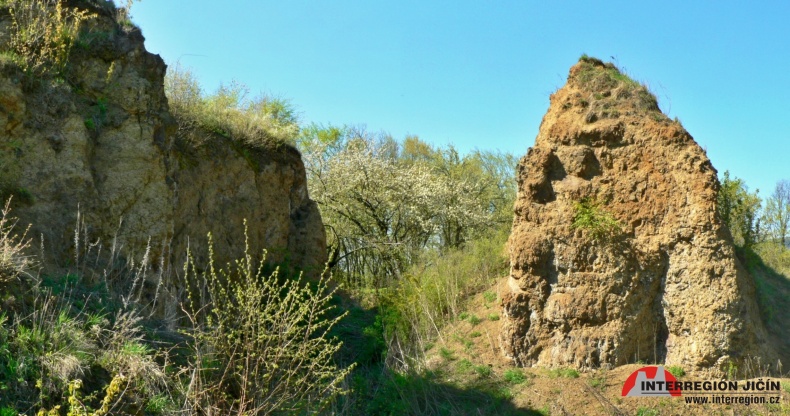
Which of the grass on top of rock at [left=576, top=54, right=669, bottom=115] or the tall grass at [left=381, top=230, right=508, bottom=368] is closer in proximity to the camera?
the grass on top of rock at [left=576, top=54, right=669, bottom=115]

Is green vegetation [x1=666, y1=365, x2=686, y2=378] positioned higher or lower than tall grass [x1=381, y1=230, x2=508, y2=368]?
lower

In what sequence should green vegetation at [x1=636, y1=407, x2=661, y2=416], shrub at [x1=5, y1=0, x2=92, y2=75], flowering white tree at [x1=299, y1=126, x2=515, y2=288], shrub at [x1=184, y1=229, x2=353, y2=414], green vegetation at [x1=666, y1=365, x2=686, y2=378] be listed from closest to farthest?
shrub at [x1=184, y1=229, x2=353, y2=414], green vegetation at [x1=636, y1=407, x2=661, y2=416], shrub at [x1=5, y1=0, x2=92, y2=75], green vegetation at [x1=666, y1=365, x2=686, y2=378], flowering white tree at [x1=299, y1=126, x2=515, y2=288]

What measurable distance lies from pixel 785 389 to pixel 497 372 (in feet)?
12.6

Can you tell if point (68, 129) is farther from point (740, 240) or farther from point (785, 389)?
point (740, 240)

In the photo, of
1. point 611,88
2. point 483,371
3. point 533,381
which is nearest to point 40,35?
point 483,371

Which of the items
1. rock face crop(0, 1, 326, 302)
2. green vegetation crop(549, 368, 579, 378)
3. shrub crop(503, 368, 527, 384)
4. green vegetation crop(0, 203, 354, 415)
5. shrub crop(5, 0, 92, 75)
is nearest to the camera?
green vegetation crop(0, 203, 354, 415)

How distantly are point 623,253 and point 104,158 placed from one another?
748 centimetres

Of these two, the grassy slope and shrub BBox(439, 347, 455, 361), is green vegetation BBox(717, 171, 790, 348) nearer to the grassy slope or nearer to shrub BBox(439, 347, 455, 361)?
the grassy slope

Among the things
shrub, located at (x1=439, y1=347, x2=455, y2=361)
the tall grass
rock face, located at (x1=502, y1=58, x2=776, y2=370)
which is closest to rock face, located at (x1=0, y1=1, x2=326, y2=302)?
the tall grass

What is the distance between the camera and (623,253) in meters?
11.3

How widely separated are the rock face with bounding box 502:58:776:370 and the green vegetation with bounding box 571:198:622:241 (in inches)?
0.6

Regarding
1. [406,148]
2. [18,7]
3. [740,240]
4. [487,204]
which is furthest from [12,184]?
[406,148]

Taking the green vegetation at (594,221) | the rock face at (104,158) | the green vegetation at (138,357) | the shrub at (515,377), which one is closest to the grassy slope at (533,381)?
the shrub at (515,377)

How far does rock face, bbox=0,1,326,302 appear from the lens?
996cm
